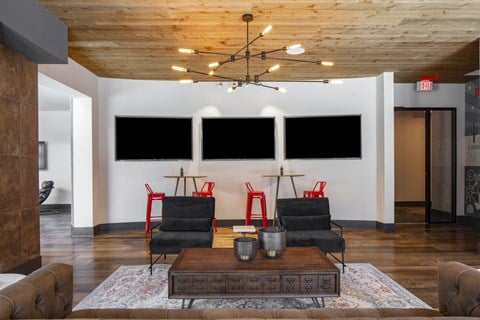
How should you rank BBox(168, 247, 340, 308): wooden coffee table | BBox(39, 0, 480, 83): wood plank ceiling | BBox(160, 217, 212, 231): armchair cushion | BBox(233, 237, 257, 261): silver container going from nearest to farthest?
1. BBox(168, 247, 340, 308): wooden coffee table
2. BBox(233, 237, 257, 261): silver container
3. BBox(39, 0, 480, 83): wood plank ceiling
4. BBox(160, 217, 212, 231): armchair cushion

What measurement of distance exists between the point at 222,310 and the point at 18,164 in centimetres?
312

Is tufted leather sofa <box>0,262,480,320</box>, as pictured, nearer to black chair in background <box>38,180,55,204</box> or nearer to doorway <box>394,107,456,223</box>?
doorway <box>394,107,456,223</box>

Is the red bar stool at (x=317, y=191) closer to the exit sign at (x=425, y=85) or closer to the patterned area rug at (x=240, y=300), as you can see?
the patterned area rug at (x=240, y=300)

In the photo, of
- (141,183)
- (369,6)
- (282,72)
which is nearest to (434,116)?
(282,72)

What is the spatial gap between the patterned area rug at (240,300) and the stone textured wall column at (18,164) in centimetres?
105

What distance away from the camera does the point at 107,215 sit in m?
6.25

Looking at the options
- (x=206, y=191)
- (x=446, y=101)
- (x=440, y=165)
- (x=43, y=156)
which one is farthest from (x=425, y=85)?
(x=43, y=156)

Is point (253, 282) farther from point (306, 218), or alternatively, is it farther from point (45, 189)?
point (45, 189)

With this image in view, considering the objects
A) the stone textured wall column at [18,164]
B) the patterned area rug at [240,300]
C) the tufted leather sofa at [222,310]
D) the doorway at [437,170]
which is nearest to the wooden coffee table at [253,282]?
the patterned area rug at [240,300]

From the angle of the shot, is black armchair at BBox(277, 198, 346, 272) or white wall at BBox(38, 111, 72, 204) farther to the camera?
white wall at BBox(38, 111, 72, 204)

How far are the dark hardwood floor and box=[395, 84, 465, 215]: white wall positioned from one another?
3.89 ft

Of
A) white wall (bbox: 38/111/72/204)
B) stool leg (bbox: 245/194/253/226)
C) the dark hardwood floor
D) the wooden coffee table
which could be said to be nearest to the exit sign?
the dark hardwood floor

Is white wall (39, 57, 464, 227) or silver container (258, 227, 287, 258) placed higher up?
white wall (39, 57, 464, 227)

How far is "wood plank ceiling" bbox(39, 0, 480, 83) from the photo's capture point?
3561 mm
